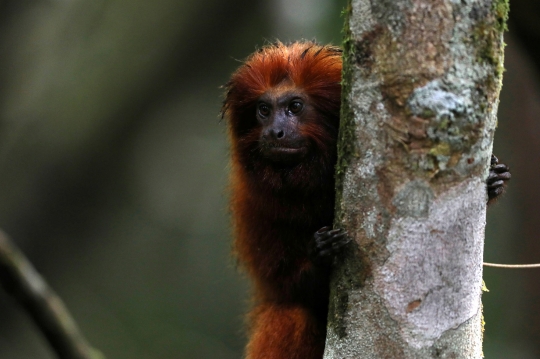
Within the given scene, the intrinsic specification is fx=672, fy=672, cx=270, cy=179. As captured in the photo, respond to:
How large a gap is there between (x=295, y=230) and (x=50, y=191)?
5.05m

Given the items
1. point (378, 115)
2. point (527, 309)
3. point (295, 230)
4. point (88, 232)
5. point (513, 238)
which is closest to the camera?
point (378, 115)

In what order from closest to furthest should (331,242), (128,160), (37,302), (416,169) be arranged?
(416,169) → (331,242) → (37,302) → (128,160)

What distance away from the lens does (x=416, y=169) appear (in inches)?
89.7

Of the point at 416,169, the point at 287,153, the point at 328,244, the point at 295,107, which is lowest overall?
the point at 328,244

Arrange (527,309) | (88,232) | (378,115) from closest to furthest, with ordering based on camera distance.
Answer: (378,115)
(527,309)
(88,232)

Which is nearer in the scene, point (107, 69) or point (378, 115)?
point (378, 115)

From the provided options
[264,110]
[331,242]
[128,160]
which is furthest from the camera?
[128,160]

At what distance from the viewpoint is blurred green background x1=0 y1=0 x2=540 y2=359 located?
7457mm

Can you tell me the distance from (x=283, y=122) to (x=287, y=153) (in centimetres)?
19

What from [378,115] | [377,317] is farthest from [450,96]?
[377,317]

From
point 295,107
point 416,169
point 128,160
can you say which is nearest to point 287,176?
point 295,107

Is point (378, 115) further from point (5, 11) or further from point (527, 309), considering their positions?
point (5, 11)

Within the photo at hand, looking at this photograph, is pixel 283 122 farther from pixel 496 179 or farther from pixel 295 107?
pixel 496 179

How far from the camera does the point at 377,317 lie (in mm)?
2402
